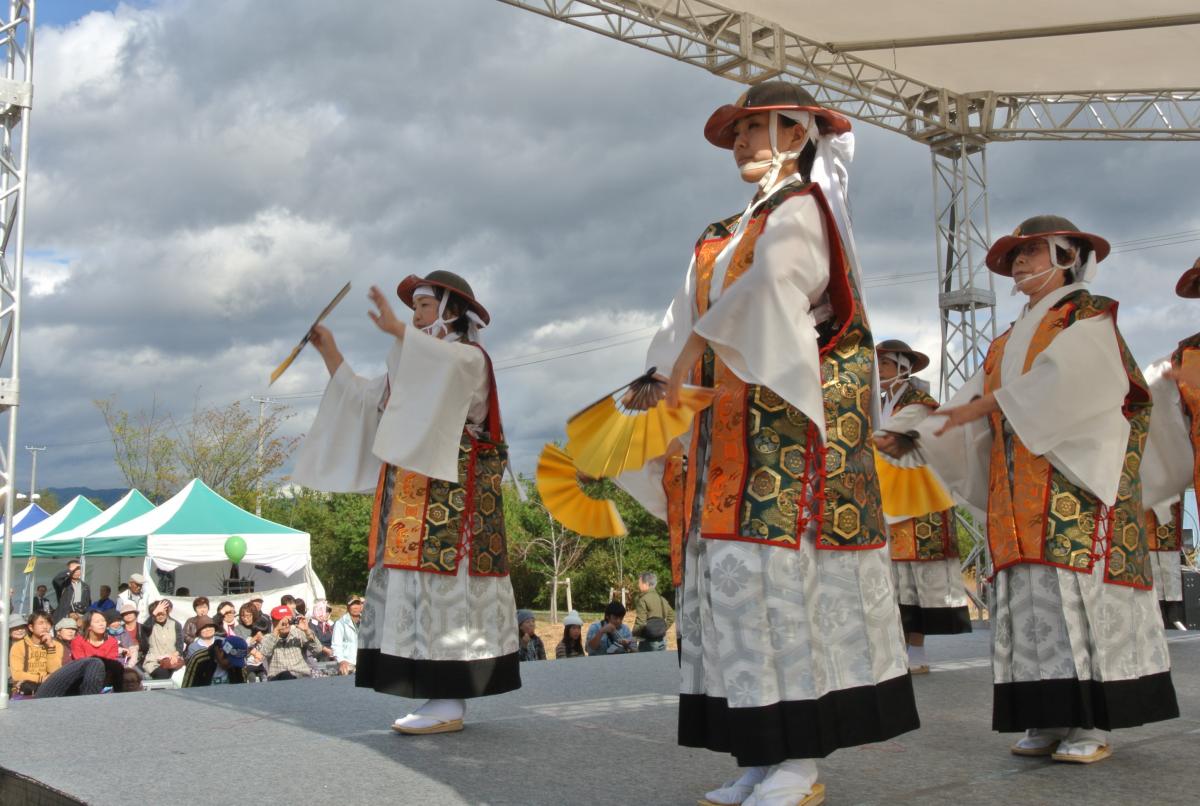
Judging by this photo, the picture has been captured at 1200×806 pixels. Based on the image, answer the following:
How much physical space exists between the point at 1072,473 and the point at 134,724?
373 centimetres

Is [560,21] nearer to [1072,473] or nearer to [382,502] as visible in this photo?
[382,502]

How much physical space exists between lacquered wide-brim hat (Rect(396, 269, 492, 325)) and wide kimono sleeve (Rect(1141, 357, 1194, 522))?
299 centimetres

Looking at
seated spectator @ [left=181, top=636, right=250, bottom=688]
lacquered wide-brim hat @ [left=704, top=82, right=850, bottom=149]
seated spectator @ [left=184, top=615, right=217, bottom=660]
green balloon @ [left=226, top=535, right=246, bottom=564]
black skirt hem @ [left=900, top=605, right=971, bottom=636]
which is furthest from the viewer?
green balloon @ [left=226, top=535, right=246, bottom=564]

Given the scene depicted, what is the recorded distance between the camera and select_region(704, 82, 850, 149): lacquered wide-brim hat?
10.1 ft

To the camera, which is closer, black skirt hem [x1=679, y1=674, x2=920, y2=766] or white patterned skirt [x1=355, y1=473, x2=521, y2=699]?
black skirt hem [x1=679, y1=674, x2=920, y2=766]

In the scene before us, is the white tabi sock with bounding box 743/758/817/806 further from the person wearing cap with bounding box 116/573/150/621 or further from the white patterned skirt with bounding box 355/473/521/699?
the person wearing cap with bounding box 116/573/150/621

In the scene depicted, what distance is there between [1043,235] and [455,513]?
8.00 ft

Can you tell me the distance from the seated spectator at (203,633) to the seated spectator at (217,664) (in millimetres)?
1180

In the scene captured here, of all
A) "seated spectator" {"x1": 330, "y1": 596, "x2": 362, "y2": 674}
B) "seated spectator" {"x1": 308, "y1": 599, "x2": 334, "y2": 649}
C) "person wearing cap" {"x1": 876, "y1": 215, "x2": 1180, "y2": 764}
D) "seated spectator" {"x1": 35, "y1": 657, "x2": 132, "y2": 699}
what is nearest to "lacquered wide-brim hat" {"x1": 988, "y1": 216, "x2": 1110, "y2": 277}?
"person wearing cap" {"x1": 876, "y1": 215, "x2": 1180, "y2": 764}

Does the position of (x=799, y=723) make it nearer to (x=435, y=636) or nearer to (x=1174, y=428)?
(x=435, y=636)

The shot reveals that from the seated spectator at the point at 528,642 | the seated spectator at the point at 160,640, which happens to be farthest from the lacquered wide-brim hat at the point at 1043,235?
the seated spectator at the point at 160,640

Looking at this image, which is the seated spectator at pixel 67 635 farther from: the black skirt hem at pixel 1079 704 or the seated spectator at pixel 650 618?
the black skirt hem at pixel 1079 704

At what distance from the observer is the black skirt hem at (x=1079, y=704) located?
3438 millimetres

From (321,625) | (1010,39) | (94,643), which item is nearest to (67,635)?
(94,643)
